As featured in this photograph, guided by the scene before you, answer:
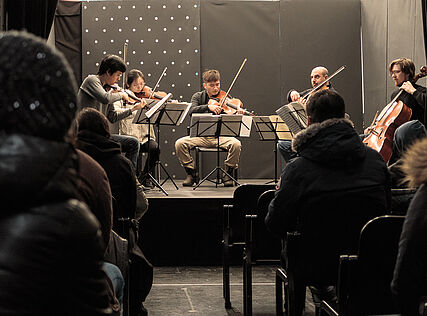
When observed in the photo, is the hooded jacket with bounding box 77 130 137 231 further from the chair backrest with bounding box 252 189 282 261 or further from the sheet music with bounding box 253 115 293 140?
the sheet music with bounding box 253 115 293 140

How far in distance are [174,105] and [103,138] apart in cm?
335

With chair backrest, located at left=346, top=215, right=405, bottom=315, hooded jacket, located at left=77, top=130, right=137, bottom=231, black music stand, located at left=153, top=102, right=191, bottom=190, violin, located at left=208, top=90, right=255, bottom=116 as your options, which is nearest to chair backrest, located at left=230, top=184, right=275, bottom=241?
hooded jacket, located at left=77, top=130, right=137, bottom=231

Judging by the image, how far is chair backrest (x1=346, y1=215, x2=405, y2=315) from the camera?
2164 millimetres

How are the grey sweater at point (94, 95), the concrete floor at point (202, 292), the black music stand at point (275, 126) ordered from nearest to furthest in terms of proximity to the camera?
the concrete floor at point (202, 292) → the grey sweater at point (94, 95) → the black music stand at point (275, 126)

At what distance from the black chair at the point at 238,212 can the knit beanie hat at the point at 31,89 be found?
290 centimetres

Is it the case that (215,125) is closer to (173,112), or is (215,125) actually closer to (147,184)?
(173,112)

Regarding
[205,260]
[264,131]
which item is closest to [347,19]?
[264,131]

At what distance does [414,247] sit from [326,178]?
1.22m

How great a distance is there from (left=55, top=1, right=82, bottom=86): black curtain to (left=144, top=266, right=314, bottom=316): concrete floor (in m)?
4.34

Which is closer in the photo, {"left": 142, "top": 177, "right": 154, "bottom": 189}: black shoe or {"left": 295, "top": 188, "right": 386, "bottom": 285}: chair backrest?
{"left": 295, "top": 188, "right": 386, "bottom": 285}: chair backrest

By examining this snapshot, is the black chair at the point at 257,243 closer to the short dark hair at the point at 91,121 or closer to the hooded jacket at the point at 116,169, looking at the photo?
the hooded jacket at the point at 116,169

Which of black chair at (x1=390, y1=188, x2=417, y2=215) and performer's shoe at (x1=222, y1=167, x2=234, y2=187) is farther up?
black chair at (x1=390, y1=188, x2=417, y2=215)

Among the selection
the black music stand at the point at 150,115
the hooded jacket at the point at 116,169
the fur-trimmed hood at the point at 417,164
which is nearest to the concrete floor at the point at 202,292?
the hooded jacket at the point at 116,169

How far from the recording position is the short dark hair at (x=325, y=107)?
293cm
